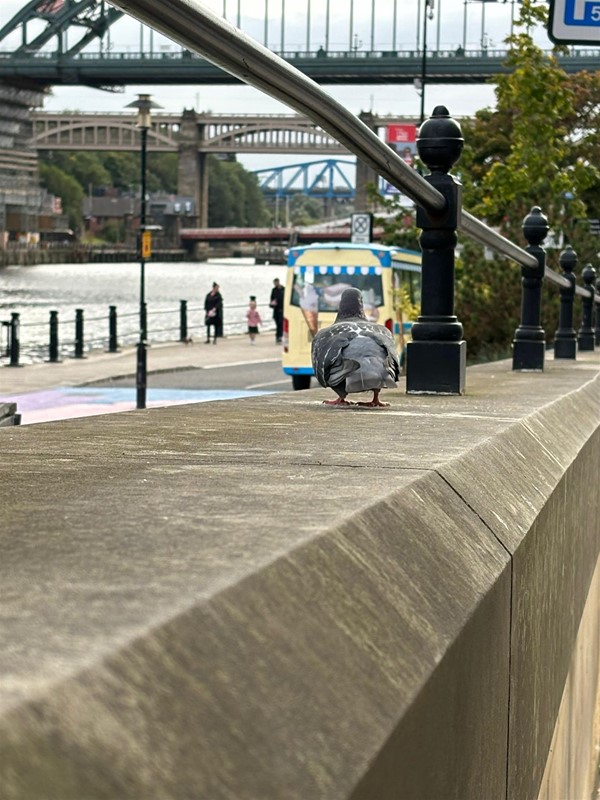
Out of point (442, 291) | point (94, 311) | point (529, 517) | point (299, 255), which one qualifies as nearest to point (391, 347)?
point (442, 291)

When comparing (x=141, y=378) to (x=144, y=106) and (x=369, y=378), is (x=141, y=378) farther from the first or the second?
(x=369, y=378)

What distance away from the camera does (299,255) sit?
26656 millimetres

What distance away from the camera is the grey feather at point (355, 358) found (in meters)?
3.89

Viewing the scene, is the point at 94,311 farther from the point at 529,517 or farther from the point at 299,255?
the point at 529,517

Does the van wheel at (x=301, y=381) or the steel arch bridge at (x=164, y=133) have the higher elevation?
the steel arch bridge at (x=164, y=133)

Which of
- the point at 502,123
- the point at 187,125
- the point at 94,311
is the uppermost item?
the point at 187,125

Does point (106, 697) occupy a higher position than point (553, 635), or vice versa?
point (106, 697)

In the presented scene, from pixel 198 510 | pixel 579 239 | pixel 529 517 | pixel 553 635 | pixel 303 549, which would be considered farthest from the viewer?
pixel 579 239

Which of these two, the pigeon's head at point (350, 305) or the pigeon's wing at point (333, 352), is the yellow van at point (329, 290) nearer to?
the pigeon's head at point (350, 305)

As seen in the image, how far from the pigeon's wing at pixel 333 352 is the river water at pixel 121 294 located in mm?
32411

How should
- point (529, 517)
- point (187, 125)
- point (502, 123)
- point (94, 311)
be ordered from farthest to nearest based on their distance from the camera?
point (187, 125) < point (94, 311) < point (502, 123) < point (529, 517)

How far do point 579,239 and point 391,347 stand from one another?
1598 cm

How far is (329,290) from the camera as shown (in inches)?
1036

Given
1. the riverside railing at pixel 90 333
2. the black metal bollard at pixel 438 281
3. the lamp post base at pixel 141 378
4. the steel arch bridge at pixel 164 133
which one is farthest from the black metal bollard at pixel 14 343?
the steel arch bridge at pixel 164 133
